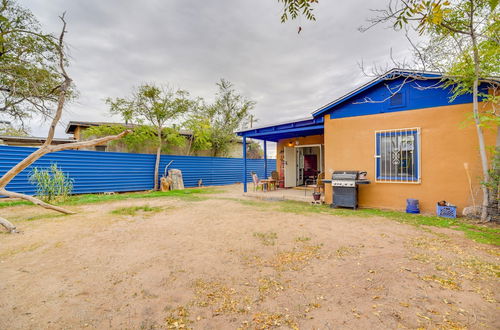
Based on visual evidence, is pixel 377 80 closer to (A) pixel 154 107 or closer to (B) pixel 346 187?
(B) pixel 346 187

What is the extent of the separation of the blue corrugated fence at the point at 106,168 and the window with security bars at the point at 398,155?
386 inches

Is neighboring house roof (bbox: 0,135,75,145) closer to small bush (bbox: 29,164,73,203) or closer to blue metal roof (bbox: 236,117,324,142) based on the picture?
small bush (bbox: 29,164,73,203)

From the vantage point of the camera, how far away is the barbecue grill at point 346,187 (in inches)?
256

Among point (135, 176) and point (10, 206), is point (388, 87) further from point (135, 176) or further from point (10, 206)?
point (10, 206)

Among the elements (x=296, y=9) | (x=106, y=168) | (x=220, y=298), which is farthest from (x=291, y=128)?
(x=106, y=168)

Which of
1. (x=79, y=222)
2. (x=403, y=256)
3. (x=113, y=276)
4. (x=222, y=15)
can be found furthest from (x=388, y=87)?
(x=79, y=222)

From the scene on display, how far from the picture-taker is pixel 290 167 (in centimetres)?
1194

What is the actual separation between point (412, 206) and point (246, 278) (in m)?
5.75

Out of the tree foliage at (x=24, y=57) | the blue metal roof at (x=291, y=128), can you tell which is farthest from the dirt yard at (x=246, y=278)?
the tree foliage at (x=24, y=57)

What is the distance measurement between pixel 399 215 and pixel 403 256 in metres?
3.17

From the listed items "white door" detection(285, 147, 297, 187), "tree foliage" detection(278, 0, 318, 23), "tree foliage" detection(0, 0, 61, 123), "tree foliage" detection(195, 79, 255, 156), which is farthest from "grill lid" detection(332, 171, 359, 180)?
"tree foliage" detection(195, 79, 255, 156)

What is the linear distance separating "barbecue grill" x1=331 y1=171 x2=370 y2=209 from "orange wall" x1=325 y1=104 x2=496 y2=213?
53 cm

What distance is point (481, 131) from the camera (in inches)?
199

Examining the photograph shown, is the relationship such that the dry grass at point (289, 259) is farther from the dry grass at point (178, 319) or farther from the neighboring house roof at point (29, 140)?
the neighboring house roof at point (29, 140)
